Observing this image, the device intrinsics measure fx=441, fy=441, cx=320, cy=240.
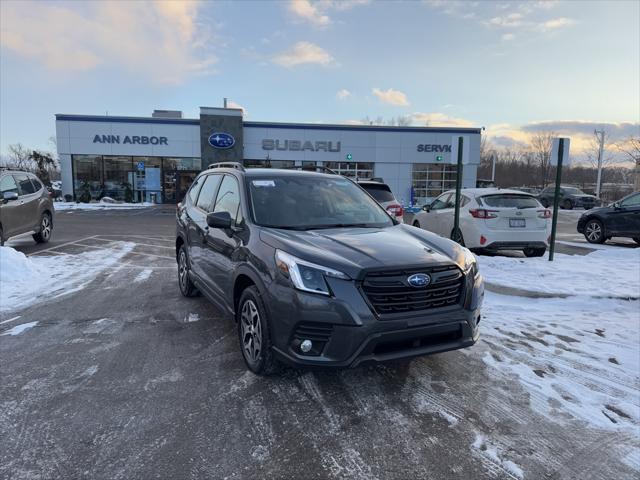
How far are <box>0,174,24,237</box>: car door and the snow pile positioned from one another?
1676 centimetres

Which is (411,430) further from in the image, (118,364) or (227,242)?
(118,364)

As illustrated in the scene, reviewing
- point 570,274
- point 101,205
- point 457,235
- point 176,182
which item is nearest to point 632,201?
point 457,235

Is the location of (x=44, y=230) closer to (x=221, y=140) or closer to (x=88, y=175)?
(x=221, y=140)

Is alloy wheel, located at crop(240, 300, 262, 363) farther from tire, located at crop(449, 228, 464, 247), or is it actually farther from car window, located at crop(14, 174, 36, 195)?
car window, located at crop(14, 174, 36, 195)

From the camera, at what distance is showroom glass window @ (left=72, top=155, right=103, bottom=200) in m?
28.9

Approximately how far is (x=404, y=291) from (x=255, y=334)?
52.2 inches

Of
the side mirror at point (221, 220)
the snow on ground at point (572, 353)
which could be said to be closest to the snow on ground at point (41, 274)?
the side mirror at point (221, 220)

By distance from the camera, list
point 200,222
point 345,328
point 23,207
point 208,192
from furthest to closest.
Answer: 1. point 23,207
2. point 208,192
3. point 200,222
4. point 345,328

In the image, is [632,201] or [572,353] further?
[632,201]

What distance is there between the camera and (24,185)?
10477 millimetres

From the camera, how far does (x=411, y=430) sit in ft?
10.0

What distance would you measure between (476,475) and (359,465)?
0.69 m

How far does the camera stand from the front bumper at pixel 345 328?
10.1 feet

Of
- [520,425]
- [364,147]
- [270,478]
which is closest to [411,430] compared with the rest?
[520,425]
